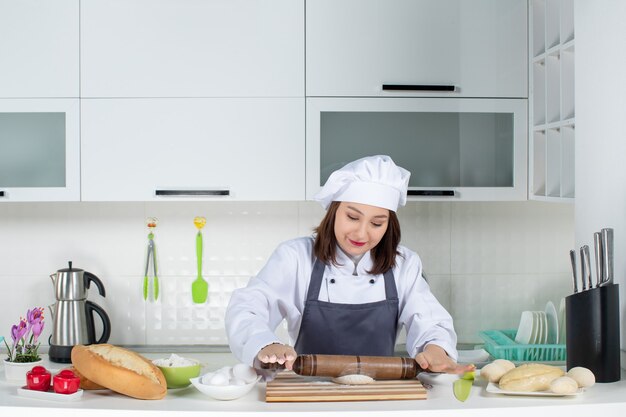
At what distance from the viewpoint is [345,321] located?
2135 millimetres

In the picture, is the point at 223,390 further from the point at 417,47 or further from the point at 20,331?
the point at 417,47

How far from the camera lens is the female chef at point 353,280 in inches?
77.3

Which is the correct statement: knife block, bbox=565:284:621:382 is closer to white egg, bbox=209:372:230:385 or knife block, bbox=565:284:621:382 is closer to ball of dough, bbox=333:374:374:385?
ball of dough, bbox=333:374:374:385

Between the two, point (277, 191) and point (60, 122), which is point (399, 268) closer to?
point (277, 191)

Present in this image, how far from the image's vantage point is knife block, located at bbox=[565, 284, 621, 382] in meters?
1.79

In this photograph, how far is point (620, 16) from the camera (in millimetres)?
1907

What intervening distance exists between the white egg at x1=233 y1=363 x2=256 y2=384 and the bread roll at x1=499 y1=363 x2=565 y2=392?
0.52 meters

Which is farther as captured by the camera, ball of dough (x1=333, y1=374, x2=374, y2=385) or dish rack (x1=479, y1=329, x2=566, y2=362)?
dish rack (x1=479, y1=329, x2=566, y2=362)

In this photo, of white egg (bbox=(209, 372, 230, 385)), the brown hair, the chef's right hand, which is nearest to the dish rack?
the brown hair

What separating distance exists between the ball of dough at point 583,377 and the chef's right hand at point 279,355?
1.97ft

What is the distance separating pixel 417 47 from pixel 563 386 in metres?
1.39

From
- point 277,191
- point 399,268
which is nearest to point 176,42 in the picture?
point 277,191

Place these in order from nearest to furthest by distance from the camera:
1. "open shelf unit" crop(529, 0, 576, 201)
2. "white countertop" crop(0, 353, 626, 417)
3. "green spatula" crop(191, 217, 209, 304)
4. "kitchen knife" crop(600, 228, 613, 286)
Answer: "white countertop" crop(0, 353, 626, 417), "kitchen knife" crop(600, 228, 613, 286), "open shelf unit" crop(529, 0, 576, 201), "green spatula" crop(191, 217, 209, 304)

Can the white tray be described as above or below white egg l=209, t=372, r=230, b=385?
below
